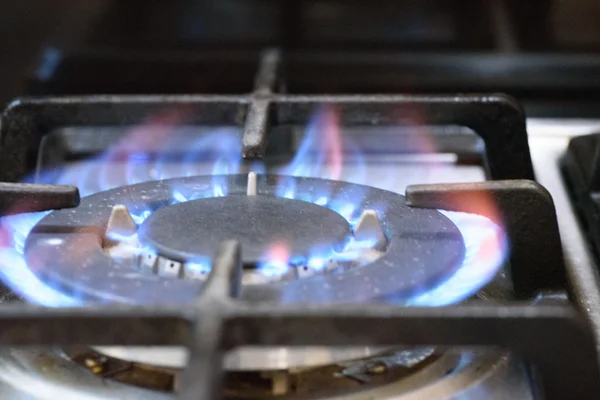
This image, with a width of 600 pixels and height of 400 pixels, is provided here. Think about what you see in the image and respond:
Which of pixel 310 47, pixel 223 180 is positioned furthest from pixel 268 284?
pixel 310 47

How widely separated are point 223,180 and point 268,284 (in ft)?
0.62

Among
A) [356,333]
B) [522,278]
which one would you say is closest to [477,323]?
[356,333]

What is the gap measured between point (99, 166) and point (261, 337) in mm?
448

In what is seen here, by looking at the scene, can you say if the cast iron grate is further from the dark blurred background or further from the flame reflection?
the dark blurred background

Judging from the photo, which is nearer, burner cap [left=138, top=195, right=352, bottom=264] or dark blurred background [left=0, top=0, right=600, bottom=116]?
burner cap [left=138, top=195, right=352, bottom=264]

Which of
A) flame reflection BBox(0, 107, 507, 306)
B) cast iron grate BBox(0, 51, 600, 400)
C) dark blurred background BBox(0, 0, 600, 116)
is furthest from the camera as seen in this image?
dark blurred background BBox(0, 0, 600, 116)

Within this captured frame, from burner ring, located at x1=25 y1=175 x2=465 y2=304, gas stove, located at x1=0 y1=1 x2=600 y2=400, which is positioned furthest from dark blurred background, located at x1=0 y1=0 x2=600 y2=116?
burner ring, located at x1=25 y1=175 x2=465 y2=304

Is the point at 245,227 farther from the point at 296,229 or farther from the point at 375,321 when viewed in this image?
the point at 375,321

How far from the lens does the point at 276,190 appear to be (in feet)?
1.94

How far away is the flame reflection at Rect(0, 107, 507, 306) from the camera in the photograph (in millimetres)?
468

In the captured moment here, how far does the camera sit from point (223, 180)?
61 centimetres

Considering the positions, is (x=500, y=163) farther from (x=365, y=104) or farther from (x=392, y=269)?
(x=392, y=269)

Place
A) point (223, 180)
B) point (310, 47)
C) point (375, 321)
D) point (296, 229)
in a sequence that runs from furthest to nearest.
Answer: point (310, 47), point (223, 180), point (296, 229), point (375, 321)

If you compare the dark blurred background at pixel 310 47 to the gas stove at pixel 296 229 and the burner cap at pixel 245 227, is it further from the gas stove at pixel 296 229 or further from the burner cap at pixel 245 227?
the burner cap at pixel 245 227
